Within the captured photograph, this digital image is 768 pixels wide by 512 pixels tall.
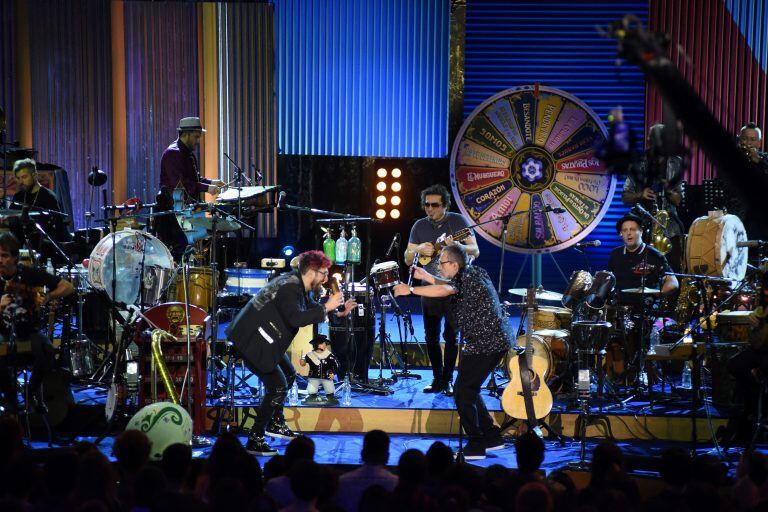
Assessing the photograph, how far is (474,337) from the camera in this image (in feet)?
27.7

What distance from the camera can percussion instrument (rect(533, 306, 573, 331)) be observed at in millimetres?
10484

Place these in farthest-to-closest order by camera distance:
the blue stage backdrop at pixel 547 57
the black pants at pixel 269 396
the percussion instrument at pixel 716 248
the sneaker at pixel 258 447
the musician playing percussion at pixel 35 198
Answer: the blue stage backdrop at pixel 547 57
the musician playing percussion at pixel 35 198
the percussion instrument at pixel 716 248
the black pants at pixel 269 396
the sneaker at pixel 258 447

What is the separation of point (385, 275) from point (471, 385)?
1868 millimetres

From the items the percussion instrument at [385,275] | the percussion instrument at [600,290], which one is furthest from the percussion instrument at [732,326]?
the percussion instrument at [385,275]

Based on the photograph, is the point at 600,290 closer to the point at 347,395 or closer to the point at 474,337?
the point at 474,337

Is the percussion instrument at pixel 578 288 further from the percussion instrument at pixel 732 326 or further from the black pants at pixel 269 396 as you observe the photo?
the black pants at pixel 269 396

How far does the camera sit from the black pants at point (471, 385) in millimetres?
8422

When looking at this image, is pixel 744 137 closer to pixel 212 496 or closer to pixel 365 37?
pixel 365 37

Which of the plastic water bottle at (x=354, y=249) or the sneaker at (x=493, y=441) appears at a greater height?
the plastic water bottle at (x=354, y=249)

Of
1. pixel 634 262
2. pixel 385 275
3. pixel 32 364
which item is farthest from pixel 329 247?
pixel 32 364

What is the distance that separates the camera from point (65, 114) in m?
13.3

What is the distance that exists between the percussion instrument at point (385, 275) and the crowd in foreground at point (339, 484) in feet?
13.7

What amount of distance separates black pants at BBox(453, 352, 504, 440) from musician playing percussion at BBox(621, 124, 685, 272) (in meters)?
2.00

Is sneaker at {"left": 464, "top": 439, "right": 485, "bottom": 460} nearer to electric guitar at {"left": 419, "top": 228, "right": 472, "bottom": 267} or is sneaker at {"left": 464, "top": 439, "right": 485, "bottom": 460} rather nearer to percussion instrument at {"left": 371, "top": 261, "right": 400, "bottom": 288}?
percussion instrument at {"left": 371, "top": 261, "right": 400, "bottom": 288}
